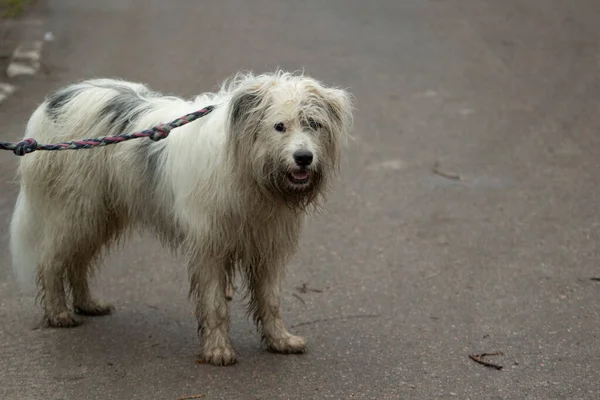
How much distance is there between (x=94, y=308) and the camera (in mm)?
6680

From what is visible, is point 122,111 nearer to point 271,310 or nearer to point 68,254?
→ point 68,254

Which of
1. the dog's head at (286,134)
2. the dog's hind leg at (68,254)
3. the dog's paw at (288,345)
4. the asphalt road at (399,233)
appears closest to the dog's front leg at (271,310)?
the dog's paw at (288,345)

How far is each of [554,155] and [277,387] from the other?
5240mm

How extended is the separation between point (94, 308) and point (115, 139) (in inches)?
53.2

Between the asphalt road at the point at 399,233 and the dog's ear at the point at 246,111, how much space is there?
131 centimetres

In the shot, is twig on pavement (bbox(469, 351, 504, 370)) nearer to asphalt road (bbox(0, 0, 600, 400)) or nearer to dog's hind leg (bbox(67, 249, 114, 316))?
asphalt road (bbox(0, 0, 600, 400))

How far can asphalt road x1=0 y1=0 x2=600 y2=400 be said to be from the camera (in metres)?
5.62

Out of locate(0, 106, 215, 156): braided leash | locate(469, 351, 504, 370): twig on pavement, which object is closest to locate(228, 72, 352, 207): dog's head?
locate(0, 106, 215, 156): braided leash

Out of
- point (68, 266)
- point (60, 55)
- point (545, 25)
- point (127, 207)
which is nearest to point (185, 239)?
point (127, 207)

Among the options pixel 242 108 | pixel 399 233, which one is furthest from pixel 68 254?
pixel 399 233

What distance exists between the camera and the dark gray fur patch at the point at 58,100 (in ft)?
20.9

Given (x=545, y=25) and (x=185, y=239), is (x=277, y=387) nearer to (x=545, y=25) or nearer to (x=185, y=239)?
(x=185, y=239)

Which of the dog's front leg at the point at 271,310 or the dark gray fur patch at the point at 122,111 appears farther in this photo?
the dark gray fur patch at the point at 122,111

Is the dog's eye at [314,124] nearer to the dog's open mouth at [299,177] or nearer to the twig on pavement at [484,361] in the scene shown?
the dog's open mouth at [299,177]
